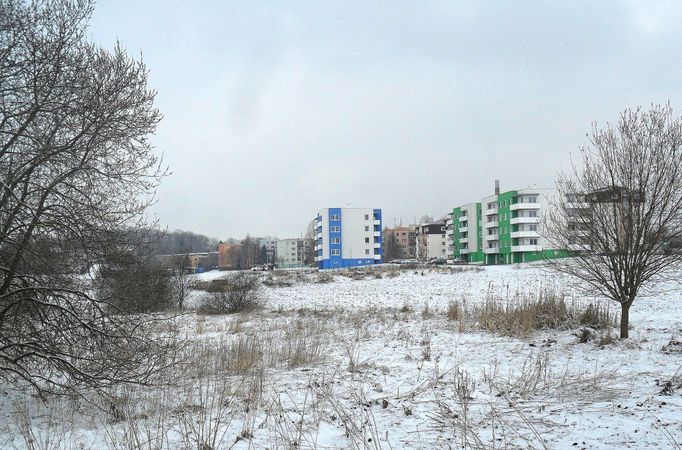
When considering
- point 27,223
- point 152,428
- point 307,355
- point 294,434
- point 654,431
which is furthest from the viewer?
point 307,355

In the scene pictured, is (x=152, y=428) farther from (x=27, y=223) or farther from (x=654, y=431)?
(x=654, y=431)

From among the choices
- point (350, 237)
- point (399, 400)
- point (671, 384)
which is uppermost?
point (350, 237)

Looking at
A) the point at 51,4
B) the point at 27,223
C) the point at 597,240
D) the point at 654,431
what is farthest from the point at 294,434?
the point at 597,240

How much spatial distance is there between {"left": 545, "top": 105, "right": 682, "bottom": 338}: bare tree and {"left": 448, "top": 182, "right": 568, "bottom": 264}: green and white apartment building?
52.0 m

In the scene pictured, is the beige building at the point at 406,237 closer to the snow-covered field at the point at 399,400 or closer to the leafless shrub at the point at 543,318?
the leafless shrub at the point at 543,318

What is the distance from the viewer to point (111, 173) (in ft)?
23.3

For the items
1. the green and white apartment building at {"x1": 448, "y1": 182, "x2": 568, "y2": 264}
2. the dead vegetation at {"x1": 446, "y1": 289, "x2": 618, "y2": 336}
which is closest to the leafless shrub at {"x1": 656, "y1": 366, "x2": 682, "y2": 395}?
the dead vegetation at {"x1": 446, "y1": 289, "x2": 618, "y2": 336}

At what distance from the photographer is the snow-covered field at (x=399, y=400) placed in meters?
4.96

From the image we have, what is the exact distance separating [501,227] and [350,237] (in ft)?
83.5

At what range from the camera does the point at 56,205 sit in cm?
634

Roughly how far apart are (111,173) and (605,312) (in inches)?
442

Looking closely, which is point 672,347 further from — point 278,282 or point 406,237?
point 406,237

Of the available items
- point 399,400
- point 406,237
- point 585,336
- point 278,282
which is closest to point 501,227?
point 278,282

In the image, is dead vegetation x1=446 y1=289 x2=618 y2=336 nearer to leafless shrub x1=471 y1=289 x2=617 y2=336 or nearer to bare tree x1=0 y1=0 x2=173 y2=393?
leafless shrub x1=471 y1=289 x2=617 y2=336
